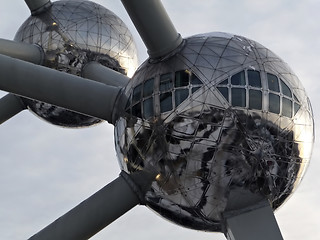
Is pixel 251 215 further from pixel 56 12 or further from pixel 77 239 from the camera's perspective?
pixel 56 12

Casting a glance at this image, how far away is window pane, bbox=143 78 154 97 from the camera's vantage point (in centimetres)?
745

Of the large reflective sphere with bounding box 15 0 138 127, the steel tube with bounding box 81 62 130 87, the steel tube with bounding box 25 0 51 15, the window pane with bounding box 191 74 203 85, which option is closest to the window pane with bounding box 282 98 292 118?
the window pane with bounding box 191 74 203 85

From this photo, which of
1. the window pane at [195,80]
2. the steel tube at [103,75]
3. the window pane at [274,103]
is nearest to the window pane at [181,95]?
the window pane at [195,80]

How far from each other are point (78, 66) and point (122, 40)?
1.59m

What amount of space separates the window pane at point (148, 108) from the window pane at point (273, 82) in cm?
150

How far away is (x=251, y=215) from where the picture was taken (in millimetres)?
7348

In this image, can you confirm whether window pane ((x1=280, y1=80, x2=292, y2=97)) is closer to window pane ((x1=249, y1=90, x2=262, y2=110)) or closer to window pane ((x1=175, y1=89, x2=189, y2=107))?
window pane ((x1=249, y1=90, x2=262, y2=110))

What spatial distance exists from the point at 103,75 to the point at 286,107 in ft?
16.2

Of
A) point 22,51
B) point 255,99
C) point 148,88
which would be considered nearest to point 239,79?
point 255,99

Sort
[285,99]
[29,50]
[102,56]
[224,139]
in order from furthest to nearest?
[102,56] < [29,50] < [285,99] < [224,139]

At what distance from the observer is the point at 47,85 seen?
7785mm

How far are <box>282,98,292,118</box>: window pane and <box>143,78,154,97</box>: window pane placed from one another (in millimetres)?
1658

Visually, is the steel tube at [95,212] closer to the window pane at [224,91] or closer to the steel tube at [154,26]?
the window pane at [224,91]

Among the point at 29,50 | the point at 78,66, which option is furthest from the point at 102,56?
the point at 29,50
